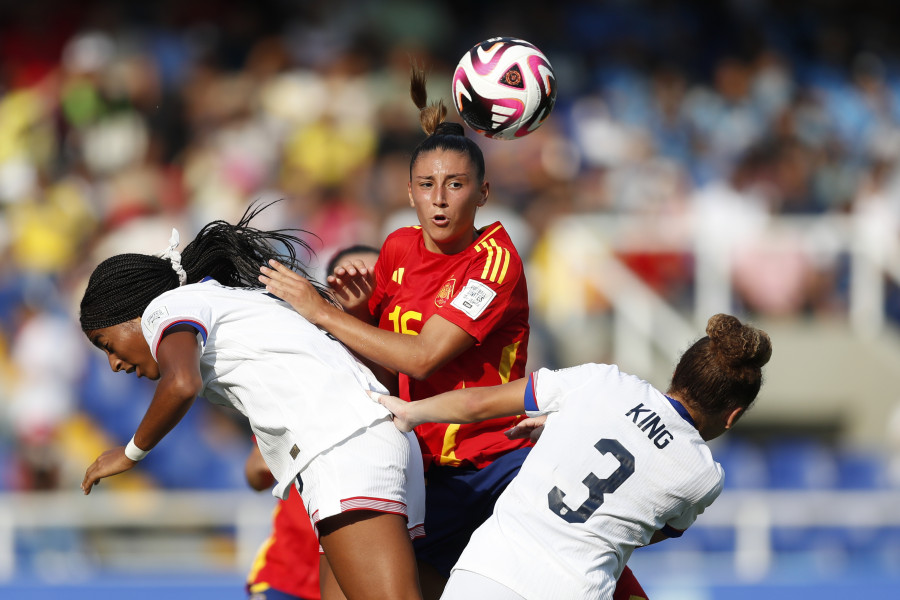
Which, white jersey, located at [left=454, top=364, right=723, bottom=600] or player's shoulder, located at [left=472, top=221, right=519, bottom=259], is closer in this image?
white jersey, located at [left=454, top=364, right=723, bottom=600]

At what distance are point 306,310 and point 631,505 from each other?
1.20 meters

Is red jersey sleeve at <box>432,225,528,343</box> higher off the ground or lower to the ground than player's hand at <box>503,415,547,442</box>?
higher

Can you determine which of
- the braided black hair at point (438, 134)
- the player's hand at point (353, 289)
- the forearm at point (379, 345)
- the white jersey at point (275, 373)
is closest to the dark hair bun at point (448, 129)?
the braided black hair at point (438, 134)

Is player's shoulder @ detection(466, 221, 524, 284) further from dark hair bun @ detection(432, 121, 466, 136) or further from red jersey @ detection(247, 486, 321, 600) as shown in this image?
red jersey @ detection(247, 486, 321, 600)

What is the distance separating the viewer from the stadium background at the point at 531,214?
28.0 ft

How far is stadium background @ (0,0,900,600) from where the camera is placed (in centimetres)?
855

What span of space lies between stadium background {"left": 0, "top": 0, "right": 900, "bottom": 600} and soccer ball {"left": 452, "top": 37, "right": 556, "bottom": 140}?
12.2ft

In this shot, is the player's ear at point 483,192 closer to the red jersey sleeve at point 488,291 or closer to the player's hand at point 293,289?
the red jersey sleeve at point 488,291

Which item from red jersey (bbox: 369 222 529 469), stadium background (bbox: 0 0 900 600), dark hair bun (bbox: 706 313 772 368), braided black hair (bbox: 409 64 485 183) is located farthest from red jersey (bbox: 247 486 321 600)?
stadium background (bbox: 0 0 900 600)

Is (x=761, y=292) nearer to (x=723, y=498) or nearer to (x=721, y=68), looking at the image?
(x=723, y=498)

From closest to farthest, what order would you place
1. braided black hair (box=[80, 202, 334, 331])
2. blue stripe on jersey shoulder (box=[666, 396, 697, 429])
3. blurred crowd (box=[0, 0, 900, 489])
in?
1. blue stripe on jersey shoulder (box=[666, 396, 697, 429])
2. braided black hair (box=[80, 202, 334, 331])
3. blurred crowd (box=[0, 0, 900, 489])

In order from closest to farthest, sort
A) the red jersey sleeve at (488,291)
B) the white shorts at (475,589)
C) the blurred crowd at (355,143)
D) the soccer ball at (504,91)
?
1. the white shorts at (475,589)
2. the red jersey sleeve at (488,291)
3. the soccer ball at (504,91)
4. the blurred crowd at (355,143)

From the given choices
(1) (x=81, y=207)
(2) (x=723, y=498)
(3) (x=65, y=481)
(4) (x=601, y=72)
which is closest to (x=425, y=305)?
(2) (x=723, y=498)

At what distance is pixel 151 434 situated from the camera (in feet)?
11.8
